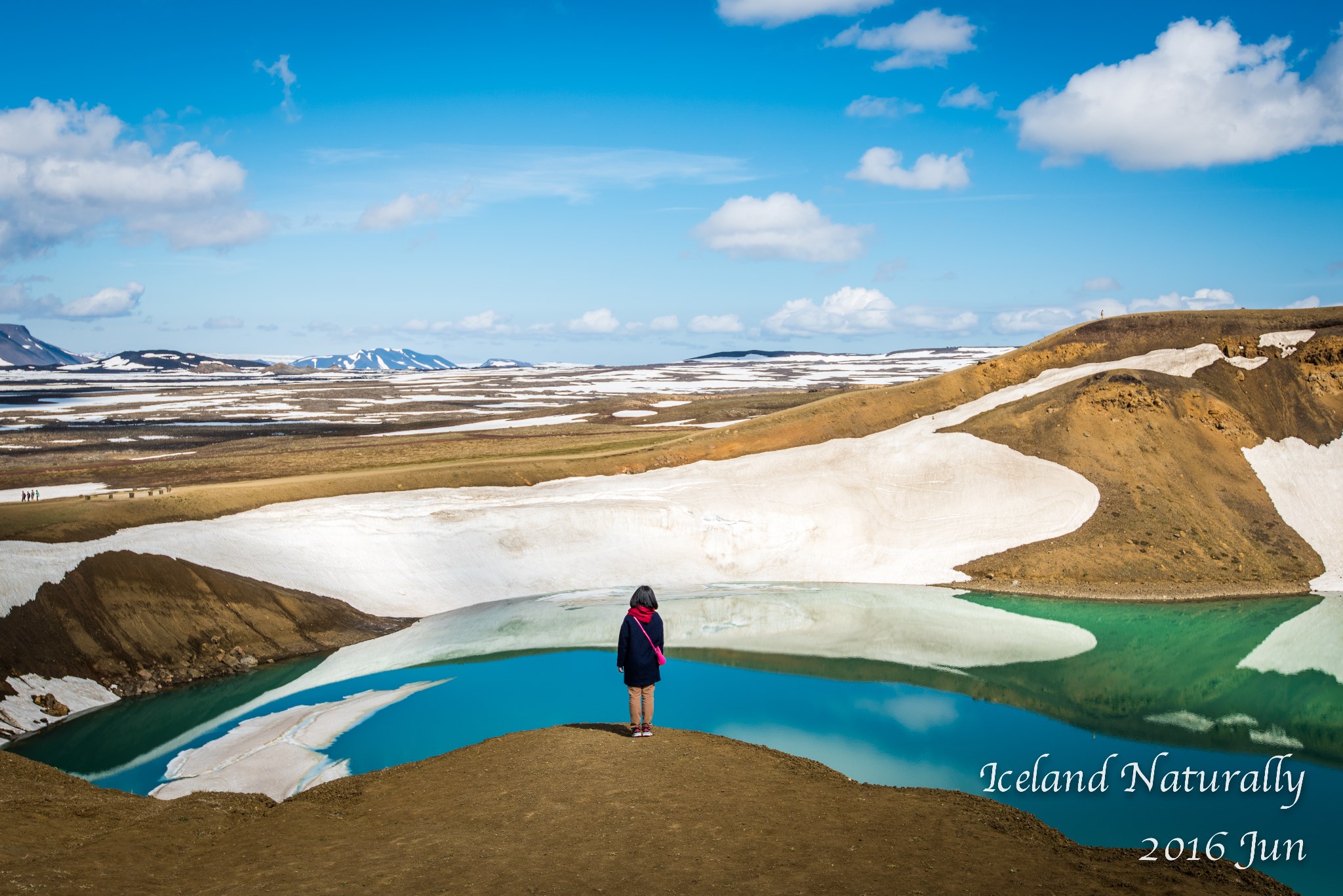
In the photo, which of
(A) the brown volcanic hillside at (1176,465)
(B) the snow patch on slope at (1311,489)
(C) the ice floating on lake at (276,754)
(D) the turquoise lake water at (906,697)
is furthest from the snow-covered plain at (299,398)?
(B) the snow patch on slope at (1311,489)

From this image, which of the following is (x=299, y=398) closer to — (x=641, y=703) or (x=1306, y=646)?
(x=1306, y=646)

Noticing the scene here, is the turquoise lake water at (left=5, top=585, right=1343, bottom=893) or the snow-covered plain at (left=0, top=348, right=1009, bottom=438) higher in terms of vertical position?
the snow-covered plain at (left=0, top=348, right=1009, bottom=438)

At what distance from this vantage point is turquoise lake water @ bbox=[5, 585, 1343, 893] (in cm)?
1700

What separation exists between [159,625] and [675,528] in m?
21.0

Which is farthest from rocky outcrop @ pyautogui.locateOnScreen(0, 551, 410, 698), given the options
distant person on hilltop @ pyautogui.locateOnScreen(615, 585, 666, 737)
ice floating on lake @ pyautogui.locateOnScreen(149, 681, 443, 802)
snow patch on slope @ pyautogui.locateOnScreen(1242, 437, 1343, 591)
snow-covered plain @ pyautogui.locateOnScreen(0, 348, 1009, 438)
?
snow-covered plain @ pyautogui.locateOnScreen(0, 348, 1009, 438)

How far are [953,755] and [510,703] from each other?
11.3 meters

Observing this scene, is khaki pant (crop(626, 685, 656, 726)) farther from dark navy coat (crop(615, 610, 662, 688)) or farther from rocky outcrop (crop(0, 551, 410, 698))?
rocky outcrop (crop(0, 551, 410, 698))

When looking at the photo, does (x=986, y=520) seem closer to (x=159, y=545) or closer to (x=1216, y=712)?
(x=1216, y=712)

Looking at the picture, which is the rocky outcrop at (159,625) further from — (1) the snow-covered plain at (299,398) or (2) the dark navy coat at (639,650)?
(1) the snow-covered plain at (299,398)

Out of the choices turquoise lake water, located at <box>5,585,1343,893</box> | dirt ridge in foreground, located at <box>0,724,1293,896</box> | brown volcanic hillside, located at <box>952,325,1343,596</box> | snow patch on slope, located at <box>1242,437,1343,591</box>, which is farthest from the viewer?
snow patch on slope, located at <box>1242,437,1343,591</box>

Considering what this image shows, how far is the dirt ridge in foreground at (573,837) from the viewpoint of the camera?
9.36 meters

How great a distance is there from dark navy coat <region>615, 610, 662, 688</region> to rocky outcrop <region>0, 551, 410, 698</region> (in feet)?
60.1

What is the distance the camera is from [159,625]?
27766mm

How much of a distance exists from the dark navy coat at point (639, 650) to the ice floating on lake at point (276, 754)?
7.40 meters
